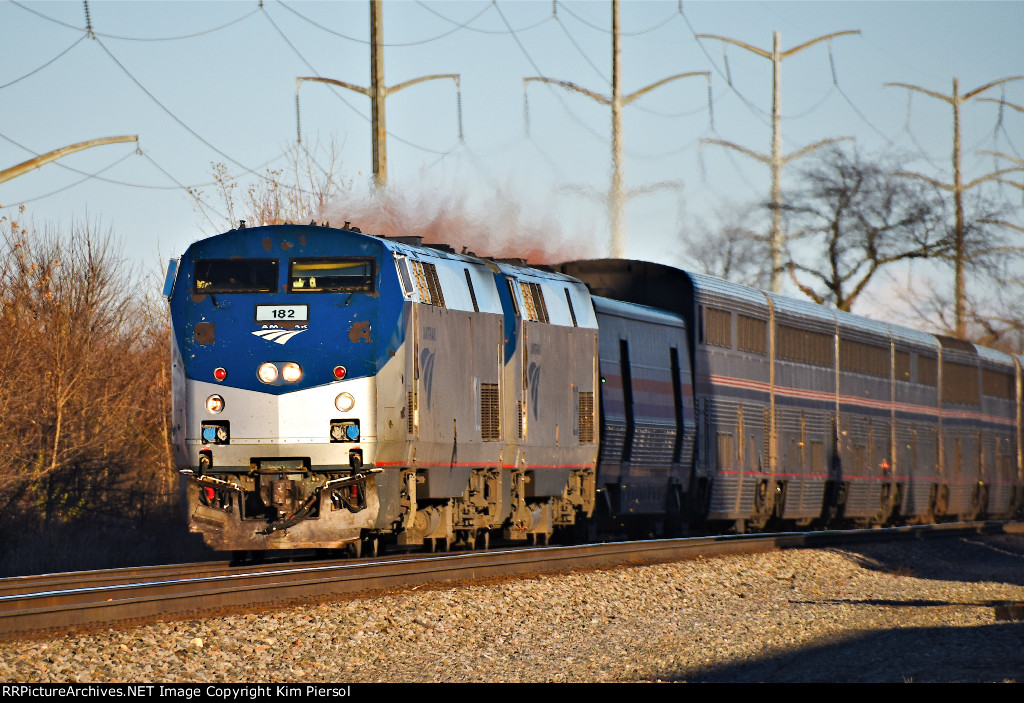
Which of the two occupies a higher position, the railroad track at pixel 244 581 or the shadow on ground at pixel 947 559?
the railroad track at pixel 244 581

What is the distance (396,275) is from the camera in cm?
1596

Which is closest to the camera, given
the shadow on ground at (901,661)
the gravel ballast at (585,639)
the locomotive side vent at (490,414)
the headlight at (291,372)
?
the gravel ballast at (585,639)

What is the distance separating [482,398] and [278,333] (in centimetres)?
328

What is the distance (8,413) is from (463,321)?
895cm

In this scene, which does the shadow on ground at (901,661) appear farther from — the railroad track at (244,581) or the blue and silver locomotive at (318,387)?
the blue and silver locomotive at (318,387)

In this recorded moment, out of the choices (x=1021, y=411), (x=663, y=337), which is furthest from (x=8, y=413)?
(x=1021, y=411)

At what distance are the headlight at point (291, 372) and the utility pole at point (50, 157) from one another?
4168 mm

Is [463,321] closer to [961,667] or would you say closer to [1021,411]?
[961,667]

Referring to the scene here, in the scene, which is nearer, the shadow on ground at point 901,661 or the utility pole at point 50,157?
the shadow on ground at point 901,661

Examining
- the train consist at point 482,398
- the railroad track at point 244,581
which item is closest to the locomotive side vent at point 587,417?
the train consist at point 482,398

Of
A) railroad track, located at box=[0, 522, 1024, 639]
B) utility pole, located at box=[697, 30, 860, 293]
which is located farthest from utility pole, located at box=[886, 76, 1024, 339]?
railroad track, located at box=[0, 522, 1024, 639]

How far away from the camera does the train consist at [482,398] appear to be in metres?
15.6

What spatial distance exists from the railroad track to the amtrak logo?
2.43 m

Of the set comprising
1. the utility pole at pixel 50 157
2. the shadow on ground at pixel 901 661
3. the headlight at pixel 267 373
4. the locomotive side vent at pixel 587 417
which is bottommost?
the shadow on ground at pixel 901 661
